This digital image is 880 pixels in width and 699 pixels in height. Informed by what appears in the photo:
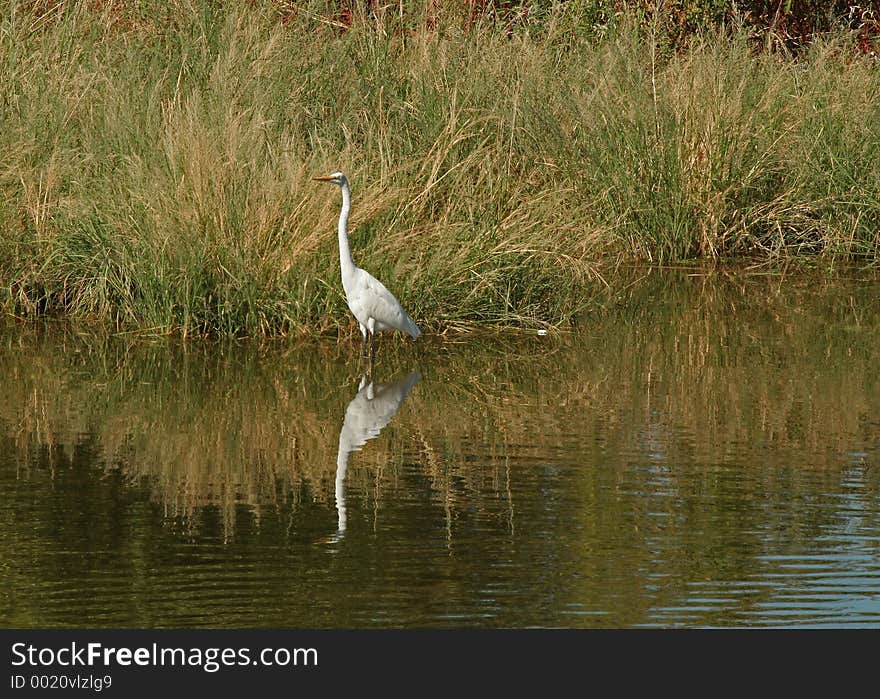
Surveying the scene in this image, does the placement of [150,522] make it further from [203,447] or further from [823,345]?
[823,345]

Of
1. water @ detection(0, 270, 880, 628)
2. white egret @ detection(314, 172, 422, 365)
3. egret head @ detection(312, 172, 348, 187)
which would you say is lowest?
water @ detection(0, 270, 880, 628)

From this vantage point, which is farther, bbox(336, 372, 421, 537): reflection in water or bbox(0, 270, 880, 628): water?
bbox(336, 372, 421, 537): reflection in water

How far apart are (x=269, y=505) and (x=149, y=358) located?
10.7 feet

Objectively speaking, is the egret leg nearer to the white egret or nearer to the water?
the white egret

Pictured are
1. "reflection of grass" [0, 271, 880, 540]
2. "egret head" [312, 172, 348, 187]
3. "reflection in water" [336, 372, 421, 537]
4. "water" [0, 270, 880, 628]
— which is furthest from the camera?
"egret head" [312, 172, 348, 187]

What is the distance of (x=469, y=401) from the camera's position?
8.87 meters

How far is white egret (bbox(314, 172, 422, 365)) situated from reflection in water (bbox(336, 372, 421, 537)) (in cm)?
35

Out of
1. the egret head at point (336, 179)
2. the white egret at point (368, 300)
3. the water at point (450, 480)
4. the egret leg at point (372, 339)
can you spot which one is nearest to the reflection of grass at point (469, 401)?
the water at point (450, 480)

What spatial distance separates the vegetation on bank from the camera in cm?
1045

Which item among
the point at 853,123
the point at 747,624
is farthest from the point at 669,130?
the point at 747,624

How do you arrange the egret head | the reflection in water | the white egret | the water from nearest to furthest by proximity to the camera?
the water
the reflection in water
the white egret
the egret head

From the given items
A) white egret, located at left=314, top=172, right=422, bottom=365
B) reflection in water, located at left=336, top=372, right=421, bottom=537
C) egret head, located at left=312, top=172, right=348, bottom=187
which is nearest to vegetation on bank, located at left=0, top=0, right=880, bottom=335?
egret head, located at left=312, top=172, right=348, bottom=187

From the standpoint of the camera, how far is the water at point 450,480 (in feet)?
18.5

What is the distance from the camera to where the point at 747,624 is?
5371 mm
